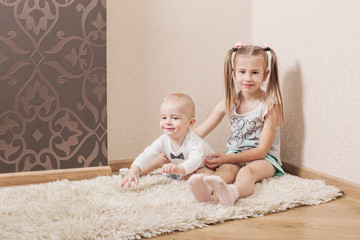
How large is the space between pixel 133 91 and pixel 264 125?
653 mm

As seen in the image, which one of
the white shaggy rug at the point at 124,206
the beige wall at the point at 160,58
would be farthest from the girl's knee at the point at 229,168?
the beige wall at the point at 160,58

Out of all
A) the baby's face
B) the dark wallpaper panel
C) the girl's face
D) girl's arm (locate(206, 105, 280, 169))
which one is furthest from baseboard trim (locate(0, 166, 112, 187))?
the girl's face

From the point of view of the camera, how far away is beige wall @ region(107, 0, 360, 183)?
1492 mm

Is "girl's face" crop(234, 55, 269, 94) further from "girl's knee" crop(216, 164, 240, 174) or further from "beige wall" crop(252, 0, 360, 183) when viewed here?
"girl's knee" crop(216, 164, 240, 174)

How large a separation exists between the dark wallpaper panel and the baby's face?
0.32 metres

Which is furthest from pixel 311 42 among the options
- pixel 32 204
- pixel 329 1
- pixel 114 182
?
pixel 32 204

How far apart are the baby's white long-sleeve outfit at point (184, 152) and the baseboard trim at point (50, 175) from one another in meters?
0.22

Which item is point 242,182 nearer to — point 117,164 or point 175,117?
point 175,117

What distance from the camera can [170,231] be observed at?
1.07m

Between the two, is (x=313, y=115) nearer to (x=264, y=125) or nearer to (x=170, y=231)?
(x=264, y=125)

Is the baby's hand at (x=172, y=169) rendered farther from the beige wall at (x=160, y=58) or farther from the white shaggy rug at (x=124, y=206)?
the beige wall at (x=160, y=58)

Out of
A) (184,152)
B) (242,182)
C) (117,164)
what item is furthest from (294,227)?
(117,164)

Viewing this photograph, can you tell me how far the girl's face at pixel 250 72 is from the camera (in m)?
1.69

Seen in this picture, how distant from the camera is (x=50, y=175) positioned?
1.63 m
